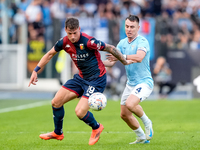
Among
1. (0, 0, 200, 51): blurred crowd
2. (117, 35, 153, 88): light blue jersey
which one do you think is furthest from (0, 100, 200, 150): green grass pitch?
(0, 0, 200, 51): blurred crowd

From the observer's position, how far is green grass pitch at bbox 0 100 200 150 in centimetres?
699

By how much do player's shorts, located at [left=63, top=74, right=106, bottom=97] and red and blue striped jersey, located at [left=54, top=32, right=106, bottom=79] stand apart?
0.26 feet

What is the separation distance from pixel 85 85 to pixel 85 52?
611mm

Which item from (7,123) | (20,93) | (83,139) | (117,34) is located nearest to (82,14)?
(117,34)

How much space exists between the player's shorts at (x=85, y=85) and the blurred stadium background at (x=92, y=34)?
11.6 m

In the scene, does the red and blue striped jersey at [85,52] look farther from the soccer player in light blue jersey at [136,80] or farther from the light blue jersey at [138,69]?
the light blue jersey at [138,69]

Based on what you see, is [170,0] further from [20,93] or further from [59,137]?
[59,137]

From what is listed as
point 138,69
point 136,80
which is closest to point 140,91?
point 136,80

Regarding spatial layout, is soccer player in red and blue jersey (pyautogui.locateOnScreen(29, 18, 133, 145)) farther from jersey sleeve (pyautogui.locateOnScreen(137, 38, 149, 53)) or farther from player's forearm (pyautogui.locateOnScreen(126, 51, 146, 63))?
jersey sleeve (pyautogui.locateOnScreen(137, 38, 149, 53))

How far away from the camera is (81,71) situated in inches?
281

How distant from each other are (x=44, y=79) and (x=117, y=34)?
15.0 feet

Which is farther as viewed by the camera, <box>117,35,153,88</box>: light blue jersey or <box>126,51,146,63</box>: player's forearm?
<box>117,35,153,88</box>: light blue jersey

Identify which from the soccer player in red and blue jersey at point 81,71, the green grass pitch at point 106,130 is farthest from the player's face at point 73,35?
the green grass pitch at point 106,130

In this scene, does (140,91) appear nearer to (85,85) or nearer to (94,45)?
(85,85)
